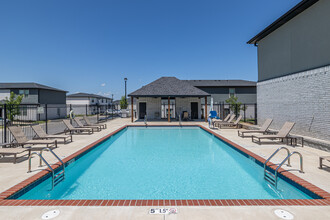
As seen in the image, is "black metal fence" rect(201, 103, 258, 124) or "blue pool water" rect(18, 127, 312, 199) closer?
"blue pool water" rect(18, 127, 312, 199)

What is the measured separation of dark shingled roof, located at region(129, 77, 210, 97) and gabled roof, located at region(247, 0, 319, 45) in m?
7.53

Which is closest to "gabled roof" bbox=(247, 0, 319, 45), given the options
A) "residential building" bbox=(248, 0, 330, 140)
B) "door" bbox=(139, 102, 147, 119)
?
"residential building" bbox=(248, 0, 330, 140)

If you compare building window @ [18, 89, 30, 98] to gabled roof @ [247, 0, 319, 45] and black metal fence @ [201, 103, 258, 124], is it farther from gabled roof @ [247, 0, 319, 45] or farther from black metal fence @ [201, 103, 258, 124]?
gabled roof @ [247, 0, 319, 45]

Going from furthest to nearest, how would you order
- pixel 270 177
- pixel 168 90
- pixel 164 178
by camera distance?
pixel 168 90
pixel 164 178
pixel 270 177

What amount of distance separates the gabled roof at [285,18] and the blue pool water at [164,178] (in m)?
7.92

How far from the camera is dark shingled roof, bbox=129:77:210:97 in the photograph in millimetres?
18453

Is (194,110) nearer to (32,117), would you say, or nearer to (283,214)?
(283,214)

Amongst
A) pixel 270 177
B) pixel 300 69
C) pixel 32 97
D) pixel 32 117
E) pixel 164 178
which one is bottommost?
pixel 164 178

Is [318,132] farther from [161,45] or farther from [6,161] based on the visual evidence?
[161,45]

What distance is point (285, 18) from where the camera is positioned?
9.77 metres

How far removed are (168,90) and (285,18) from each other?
1215 centimetres

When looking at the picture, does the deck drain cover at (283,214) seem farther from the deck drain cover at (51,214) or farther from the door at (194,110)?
the door at (194,110)

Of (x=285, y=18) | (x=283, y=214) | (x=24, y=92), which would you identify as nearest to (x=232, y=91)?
(x=285, y=18)

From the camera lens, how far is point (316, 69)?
8.06 metres
